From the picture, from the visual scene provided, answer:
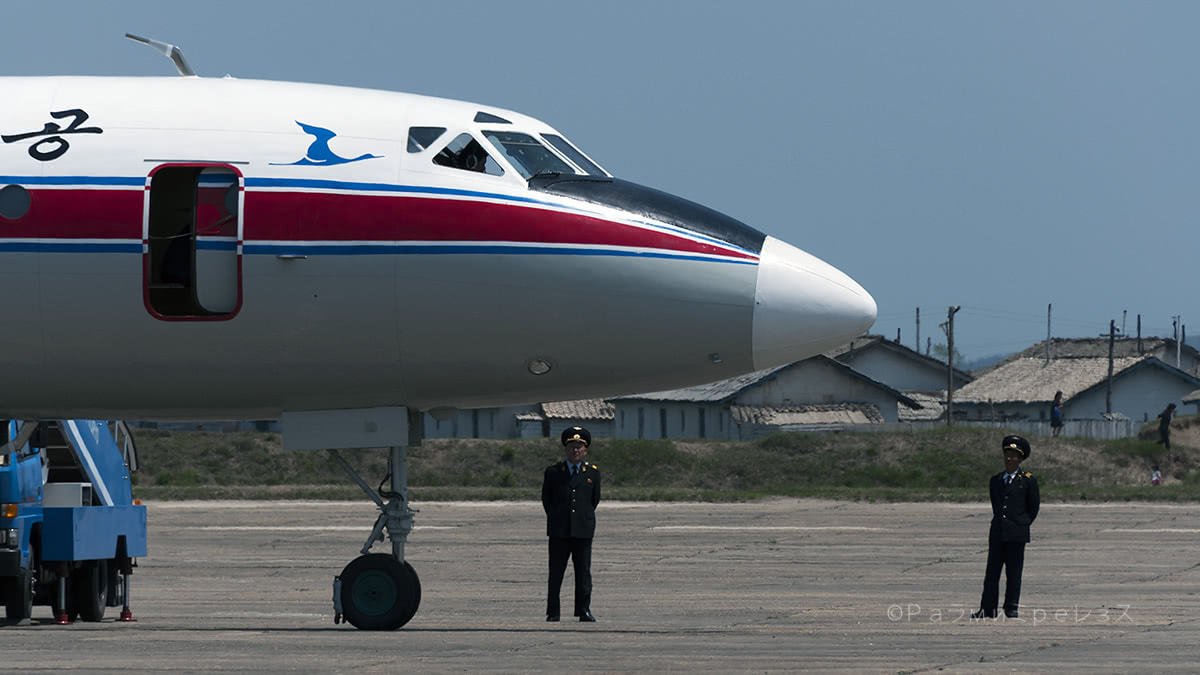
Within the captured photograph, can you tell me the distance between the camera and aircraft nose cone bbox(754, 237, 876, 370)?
16438 millimetres

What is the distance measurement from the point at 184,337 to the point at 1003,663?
735cm

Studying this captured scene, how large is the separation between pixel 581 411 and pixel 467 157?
90.7 metres

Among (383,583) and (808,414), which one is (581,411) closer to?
(808,414)

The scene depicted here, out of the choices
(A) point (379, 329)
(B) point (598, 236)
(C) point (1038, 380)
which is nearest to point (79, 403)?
(A) point (379, 329)

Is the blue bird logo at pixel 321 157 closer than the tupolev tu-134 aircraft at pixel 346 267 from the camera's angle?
No

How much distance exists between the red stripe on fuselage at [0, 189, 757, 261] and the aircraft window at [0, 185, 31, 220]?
7 centimetres

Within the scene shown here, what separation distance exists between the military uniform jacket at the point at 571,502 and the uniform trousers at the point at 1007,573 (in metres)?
4.29

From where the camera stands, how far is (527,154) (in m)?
17.3

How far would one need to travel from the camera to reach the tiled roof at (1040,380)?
413 ft

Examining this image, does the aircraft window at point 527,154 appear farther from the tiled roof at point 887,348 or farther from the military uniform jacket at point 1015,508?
the tiled roof at point 887,348

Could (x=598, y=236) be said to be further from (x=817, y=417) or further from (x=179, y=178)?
(x=817, y=417)

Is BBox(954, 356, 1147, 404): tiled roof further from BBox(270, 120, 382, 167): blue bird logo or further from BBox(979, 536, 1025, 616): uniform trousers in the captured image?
BBox(270, 120, 382, 167): blue bird logo

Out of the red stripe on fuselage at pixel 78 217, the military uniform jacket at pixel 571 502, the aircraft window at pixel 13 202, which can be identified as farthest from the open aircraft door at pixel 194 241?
the military uniform jacket at pixel 571 502

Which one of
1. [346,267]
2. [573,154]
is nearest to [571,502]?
[573,154]
